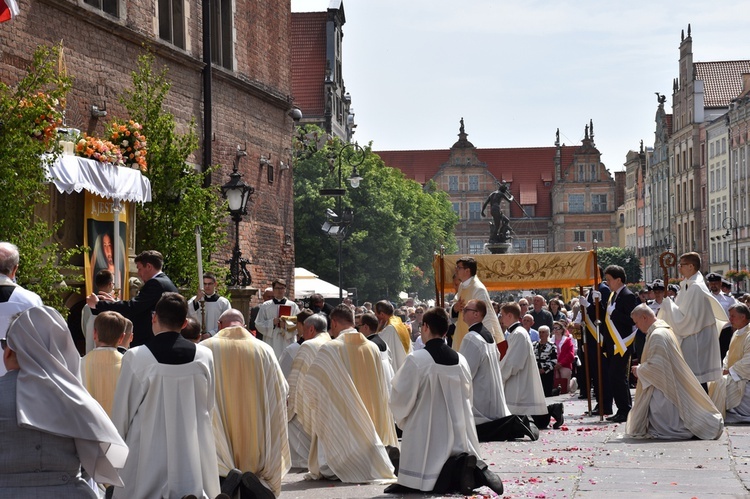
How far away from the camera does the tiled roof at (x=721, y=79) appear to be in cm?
10181

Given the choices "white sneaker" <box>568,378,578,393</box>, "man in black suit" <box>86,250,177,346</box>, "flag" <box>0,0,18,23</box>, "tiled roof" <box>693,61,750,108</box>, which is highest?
"tiled roof" <box>693,61,750,108</box>

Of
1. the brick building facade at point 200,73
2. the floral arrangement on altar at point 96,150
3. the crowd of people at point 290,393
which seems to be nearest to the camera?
the crowd of people at point 290,393

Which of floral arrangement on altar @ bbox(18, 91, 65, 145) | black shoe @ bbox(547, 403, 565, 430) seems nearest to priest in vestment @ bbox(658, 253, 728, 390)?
black shoe @ bbox(547, 403, 565, 430)

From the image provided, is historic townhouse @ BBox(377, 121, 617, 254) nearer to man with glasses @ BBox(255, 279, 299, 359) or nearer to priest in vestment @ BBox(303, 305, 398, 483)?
man with glasses @ BBox(255, 279, 299, 359)

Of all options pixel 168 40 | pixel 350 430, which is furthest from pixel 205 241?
pixel 350 430

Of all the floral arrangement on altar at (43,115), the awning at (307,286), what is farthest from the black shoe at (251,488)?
the awning at (307,286)

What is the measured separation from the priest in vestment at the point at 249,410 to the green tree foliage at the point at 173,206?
9130 mm

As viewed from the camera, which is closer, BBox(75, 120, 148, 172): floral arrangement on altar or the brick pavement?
the brick pavement

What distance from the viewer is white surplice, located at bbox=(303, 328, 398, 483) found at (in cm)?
1170

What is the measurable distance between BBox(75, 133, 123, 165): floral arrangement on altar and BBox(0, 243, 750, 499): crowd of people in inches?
94.5

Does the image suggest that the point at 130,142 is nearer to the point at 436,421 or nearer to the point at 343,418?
the point at 343,418

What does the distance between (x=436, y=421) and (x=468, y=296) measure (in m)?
6.36

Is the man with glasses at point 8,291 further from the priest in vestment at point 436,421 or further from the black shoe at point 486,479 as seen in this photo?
the black shoe at point 486,479

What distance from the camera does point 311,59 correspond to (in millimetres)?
75938
